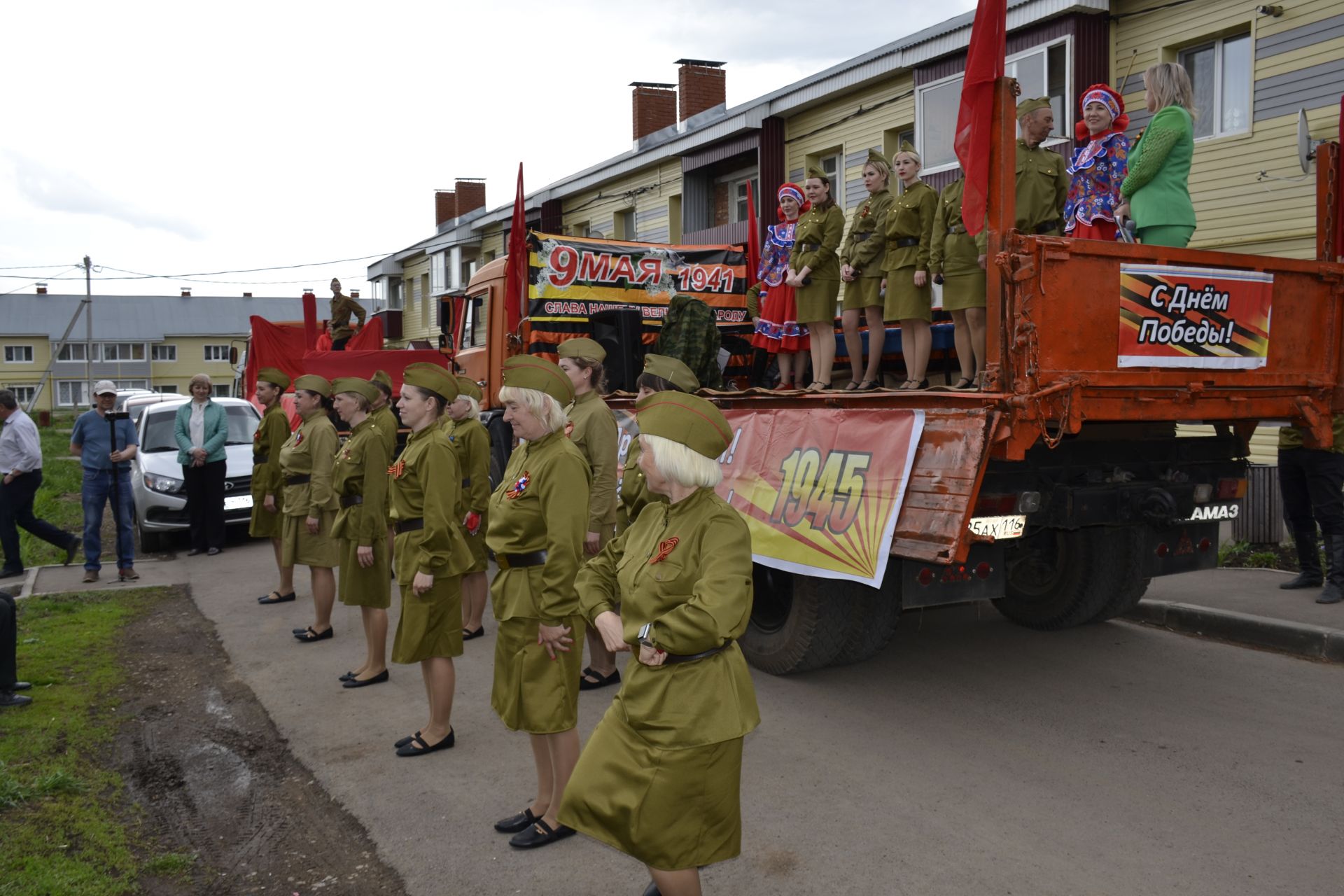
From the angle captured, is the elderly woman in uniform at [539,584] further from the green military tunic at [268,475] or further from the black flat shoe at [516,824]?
the green military tunic at [268,475]

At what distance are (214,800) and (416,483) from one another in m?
1.65

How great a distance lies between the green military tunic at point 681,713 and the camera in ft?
9.20

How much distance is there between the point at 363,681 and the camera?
6254 millimetres

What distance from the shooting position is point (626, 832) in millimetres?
2854

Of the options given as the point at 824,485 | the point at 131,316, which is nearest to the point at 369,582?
the point at 824,485

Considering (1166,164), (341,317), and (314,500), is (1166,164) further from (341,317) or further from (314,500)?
(341,317)

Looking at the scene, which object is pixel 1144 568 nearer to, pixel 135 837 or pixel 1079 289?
pixel 1079 289

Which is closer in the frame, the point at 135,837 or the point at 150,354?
the point at 135,837

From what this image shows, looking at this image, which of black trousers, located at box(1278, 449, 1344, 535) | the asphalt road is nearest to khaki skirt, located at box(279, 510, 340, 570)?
the asphalt road

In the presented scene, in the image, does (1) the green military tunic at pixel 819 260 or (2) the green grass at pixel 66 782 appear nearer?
(2) the green grass at pixel 66 782

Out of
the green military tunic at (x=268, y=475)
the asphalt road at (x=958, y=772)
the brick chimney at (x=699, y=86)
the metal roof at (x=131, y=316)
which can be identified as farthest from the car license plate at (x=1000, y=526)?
the metal roof at (x=131, y=316)

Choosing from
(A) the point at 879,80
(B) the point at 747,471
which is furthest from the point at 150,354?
(B) the point at 747,471

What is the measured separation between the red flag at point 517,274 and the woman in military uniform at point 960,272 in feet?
14.1

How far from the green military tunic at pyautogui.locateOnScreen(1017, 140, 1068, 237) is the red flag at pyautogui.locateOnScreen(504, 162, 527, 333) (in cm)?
481
